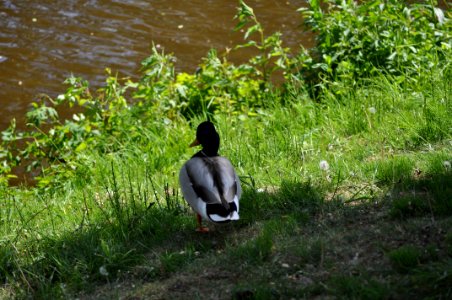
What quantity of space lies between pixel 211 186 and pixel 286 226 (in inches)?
19.2

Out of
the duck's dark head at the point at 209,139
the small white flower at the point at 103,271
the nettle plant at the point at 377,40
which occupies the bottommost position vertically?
the small white flower at the point at 103,271

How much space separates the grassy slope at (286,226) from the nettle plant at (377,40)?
0.62 meters

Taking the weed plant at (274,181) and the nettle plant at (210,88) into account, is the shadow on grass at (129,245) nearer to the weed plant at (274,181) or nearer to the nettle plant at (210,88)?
the weed plant at (274,181)

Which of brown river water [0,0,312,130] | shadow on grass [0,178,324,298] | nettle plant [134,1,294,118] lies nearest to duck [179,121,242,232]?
shadow on grass [0,178,324,298]

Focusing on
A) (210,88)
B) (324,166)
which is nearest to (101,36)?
(210,88)

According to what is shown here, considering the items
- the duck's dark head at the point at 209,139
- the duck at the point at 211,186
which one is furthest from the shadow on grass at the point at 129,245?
the duck's dark head at the point at 209,139

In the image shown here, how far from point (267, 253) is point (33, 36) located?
25.6ft

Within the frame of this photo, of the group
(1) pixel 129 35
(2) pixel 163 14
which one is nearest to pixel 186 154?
(1) pixel 129 35

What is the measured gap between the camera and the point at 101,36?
35.0 ft

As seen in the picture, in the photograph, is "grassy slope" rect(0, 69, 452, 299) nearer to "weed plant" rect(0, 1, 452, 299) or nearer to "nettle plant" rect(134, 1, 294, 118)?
"weed plant" rect(0, 1, 452, 299)

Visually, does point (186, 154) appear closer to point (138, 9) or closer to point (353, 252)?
point (353, 252)

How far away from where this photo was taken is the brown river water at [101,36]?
9.65 meters

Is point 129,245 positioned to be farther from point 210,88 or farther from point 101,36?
point 101,36

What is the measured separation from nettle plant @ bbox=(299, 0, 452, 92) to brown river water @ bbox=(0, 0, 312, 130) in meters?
2.86
